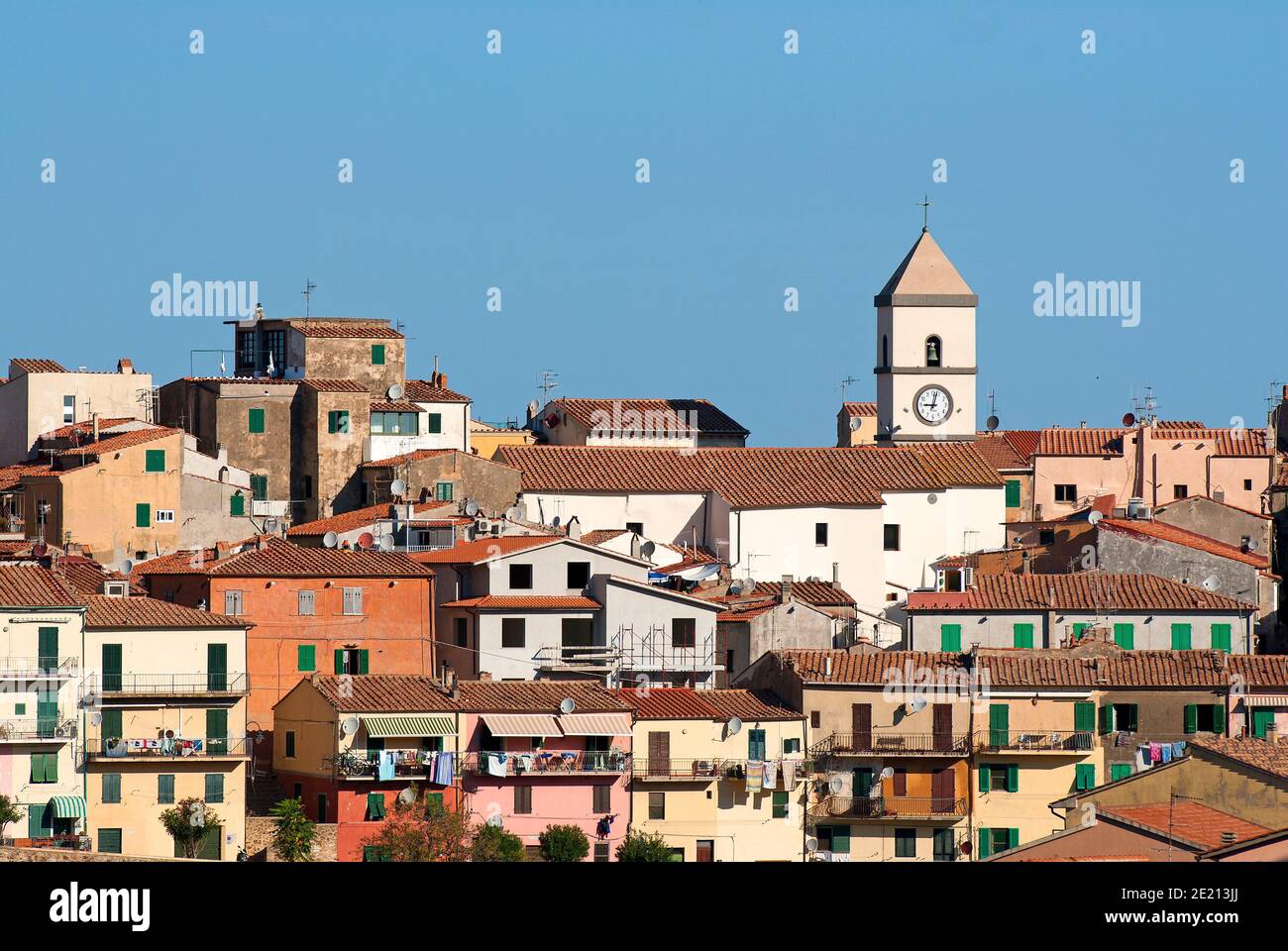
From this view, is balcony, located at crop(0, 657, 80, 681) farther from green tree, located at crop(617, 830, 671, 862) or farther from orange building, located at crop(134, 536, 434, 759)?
green tree, located at crop(617, 830, 671, 862)

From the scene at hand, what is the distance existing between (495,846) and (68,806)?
6824 mm

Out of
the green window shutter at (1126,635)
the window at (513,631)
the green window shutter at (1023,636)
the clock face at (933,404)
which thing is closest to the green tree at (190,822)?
the window at (513,631)

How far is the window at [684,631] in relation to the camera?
162 ft

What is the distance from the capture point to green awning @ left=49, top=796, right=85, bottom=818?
1635 inches

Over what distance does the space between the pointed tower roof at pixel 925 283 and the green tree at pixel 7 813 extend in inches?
1347

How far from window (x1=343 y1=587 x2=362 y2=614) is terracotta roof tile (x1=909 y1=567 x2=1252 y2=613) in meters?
10.7

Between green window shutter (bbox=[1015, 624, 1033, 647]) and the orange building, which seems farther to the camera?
green window shutter (bbox=[1015, 624, 1033, 647])

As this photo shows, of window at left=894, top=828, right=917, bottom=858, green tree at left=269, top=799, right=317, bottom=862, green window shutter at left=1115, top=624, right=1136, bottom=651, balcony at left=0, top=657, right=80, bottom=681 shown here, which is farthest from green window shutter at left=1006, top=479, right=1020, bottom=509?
balcony at left=0, top=657, right=80, bottom=681

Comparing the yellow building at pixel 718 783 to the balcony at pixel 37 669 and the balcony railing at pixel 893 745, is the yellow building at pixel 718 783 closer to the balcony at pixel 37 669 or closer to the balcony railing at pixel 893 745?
the balcony railing at pixel 893 745

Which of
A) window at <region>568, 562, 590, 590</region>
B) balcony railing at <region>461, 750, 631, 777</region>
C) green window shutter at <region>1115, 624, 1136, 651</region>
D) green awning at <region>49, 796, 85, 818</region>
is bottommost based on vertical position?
green awning at <region>49, 796, 85, 818</region>

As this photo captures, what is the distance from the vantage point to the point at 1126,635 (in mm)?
51000

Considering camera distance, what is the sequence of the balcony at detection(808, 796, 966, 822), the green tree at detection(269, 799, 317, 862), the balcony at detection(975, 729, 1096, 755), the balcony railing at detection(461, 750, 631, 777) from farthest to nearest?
the balcony at detection(975, 729, 1096, 755) < the balcony at detection(808, 796, 966, 822) < the balcony railing at detection(461, 750, 631, 777) < the green tree at detection(269, 799, 317, 862)

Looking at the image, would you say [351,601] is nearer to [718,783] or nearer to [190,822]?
[190,822]
